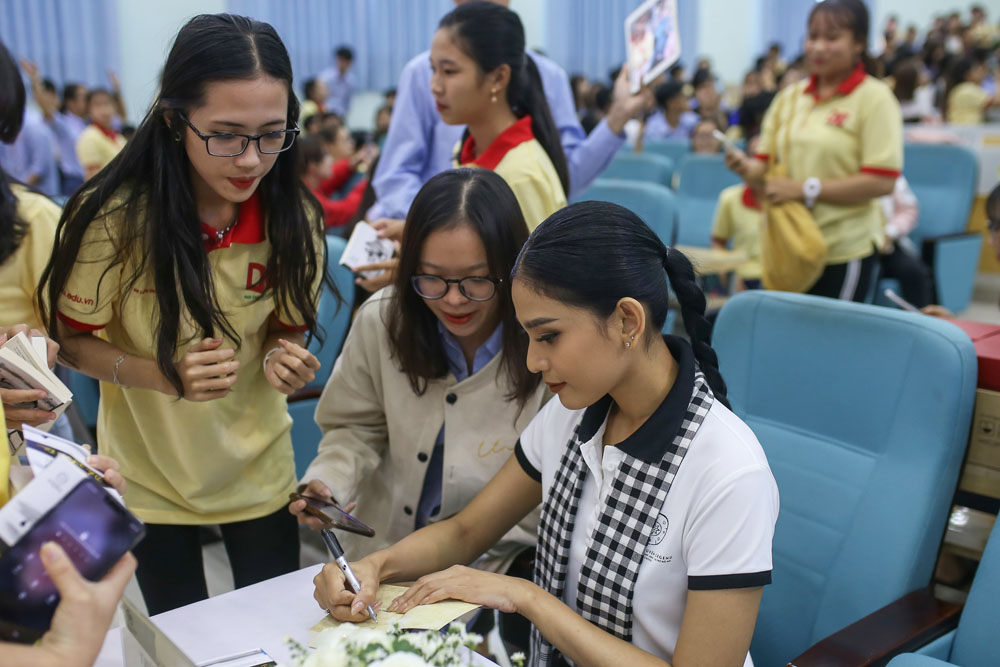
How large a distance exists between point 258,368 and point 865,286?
2015mm

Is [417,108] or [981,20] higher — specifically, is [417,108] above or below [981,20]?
below

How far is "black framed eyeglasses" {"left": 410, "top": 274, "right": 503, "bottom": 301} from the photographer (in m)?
1.50

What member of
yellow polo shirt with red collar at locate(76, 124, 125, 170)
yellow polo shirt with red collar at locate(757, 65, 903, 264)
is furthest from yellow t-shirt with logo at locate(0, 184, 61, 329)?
yellow polo shirt with red collar at locate(76, 124, 125, 170)

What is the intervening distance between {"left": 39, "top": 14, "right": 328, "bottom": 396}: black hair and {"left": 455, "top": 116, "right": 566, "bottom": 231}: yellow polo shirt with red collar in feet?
1.89

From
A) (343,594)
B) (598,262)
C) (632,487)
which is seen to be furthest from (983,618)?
(343,594)

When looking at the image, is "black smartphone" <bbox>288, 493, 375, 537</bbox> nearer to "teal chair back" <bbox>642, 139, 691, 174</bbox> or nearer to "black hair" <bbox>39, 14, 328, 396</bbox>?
"black hair" <bbox>39, 14, 328, 396</bbox>

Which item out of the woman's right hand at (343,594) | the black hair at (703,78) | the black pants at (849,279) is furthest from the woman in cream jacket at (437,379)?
the black hair at (703,78)

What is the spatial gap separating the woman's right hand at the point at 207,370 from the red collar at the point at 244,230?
0.58 feet

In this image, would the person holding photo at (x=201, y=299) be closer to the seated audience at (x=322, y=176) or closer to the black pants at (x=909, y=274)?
the seated audience at (x=322, y=176)

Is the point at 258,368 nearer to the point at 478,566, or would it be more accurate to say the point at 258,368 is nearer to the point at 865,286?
the point at 478,566

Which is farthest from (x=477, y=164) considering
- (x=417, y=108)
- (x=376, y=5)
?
(x=376, y=5)

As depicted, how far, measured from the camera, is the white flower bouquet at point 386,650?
78 cm

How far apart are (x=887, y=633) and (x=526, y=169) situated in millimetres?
1125

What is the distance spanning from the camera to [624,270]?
1.16 meters
